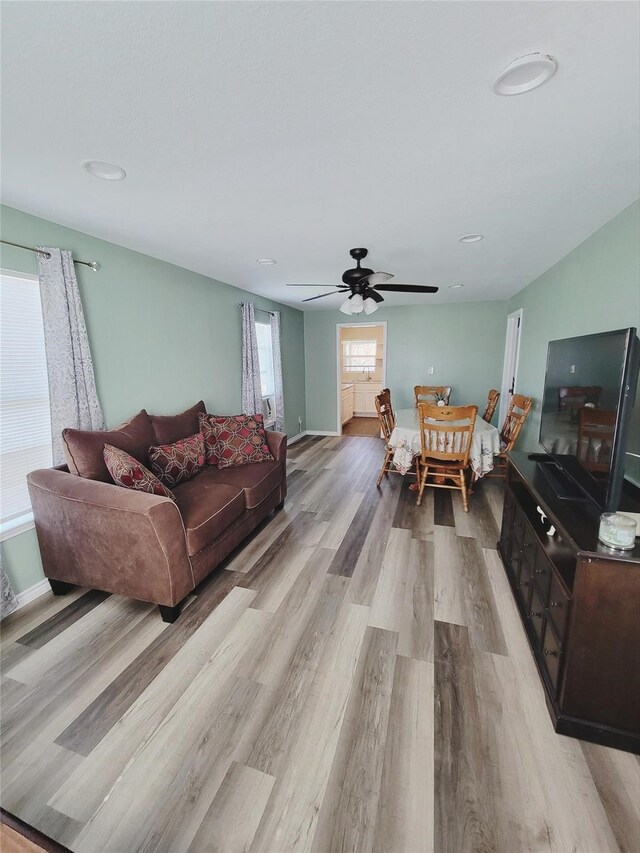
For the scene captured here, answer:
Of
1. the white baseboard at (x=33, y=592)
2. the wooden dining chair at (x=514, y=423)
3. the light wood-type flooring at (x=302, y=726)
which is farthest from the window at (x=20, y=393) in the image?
the wooden dining chair at (x=514, y=423)

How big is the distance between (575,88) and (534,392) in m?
2.99

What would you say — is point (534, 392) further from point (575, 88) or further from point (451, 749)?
point (451, 749)

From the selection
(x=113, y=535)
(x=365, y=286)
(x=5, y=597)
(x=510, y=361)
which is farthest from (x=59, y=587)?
(x=510, y=361)

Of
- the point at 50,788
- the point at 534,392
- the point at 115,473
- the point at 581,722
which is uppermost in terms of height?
the point at 534,392

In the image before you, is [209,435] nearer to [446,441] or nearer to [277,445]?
[277,445]

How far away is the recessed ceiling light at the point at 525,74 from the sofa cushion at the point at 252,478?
8.13 ft

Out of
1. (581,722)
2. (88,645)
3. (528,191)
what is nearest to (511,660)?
(581,722)

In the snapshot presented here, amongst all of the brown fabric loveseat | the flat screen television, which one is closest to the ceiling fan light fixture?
the flat screen television

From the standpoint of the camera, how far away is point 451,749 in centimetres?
126

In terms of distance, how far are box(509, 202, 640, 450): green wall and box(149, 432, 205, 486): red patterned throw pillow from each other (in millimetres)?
3088

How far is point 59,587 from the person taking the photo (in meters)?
2.15

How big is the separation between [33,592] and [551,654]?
291 cm

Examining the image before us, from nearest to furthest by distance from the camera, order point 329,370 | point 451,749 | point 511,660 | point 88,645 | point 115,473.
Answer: point 451,749
point 511,660
point 88,645
point 115,473
point 329,370

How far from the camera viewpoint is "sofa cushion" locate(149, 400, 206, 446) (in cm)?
276
